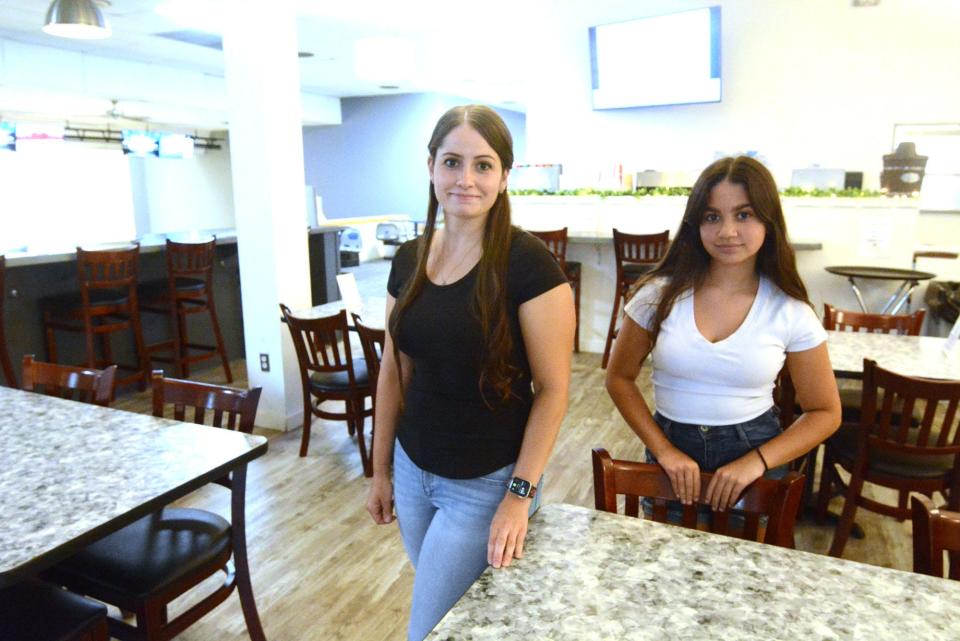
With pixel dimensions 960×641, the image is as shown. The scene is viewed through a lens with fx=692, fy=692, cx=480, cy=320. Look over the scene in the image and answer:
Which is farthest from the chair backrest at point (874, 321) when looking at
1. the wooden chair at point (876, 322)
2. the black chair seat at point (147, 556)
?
the black chair seat at point (147, 556)

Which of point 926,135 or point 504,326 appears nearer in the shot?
point 504,326

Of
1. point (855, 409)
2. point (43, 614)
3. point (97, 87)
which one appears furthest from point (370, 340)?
point (97, 87)

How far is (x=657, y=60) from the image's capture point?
6.78m

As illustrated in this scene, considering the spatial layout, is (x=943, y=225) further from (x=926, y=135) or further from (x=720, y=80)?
(x=720, y=80)

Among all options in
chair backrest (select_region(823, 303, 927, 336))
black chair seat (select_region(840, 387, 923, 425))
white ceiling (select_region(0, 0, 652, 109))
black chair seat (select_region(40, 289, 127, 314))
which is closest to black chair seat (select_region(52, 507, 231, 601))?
black chair seat (select_region(840, 387, 923, 425))

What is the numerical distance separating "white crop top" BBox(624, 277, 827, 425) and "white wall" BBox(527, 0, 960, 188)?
19.5ft

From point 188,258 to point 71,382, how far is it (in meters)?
2.67

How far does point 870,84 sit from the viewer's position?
6426 millimetres

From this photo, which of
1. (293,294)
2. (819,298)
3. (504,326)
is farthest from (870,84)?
(504,326)

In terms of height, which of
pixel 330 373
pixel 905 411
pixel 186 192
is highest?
pixel 186 192

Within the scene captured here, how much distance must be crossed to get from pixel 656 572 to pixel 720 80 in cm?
651

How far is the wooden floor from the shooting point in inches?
88.4

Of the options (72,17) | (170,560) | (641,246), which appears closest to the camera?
(170,560)

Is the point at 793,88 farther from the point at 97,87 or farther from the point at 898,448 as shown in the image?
the point at 97,87
